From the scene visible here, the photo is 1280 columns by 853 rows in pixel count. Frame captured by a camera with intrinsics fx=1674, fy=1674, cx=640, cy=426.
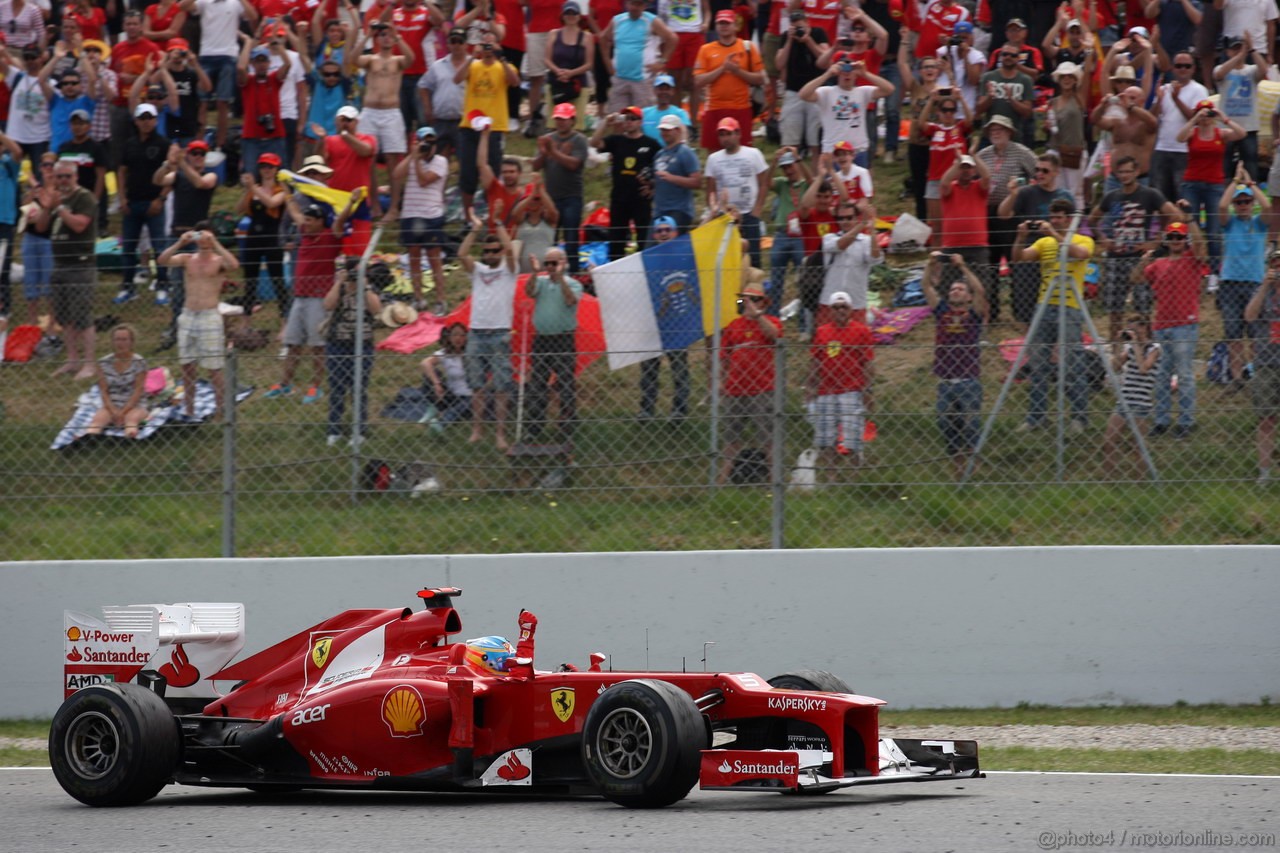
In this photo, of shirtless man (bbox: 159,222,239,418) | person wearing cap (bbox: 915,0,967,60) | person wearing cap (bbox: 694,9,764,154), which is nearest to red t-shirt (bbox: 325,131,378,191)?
shirtless man (bbox: 159,222,239,418)

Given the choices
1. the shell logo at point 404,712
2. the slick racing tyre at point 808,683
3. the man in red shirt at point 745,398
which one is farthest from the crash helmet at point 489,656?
the man in red shirt at point 745,398

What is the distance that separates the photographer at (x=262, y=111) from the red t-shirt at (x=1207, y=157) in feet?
28.4

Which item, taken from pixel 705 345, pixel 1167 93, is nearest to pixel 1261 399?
Answer: pixel 705 345

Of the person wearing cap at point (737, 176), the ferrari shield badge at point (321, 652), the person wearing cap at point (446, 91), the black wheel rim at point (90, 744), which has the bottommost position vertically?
the black wheel rim at point (90, 744)

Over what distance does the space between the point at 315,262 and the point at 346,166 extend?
2.58 meters

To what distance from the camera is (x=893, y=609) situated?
1055 centimetres

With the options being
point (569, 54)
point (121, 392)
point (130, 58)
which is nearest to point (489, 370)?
point (121, 392)

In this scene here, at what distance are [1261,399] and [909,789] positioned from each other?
4114mm

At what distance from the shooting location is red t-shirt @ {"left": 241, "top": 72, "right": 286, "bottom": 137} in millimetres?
16734

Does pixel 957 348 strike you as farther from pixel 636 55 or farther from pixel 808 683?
pixel 636 55

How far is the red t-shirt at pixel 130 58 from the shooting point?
1764 cm

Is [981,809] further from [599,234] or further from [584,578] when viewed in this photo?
[599,234]

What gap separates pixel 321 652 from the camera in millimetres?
8188

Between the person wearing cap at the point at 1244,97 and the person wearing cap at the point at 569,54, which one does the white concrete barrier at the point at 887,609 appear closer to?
the person wearing cap at the point at 1244,97
